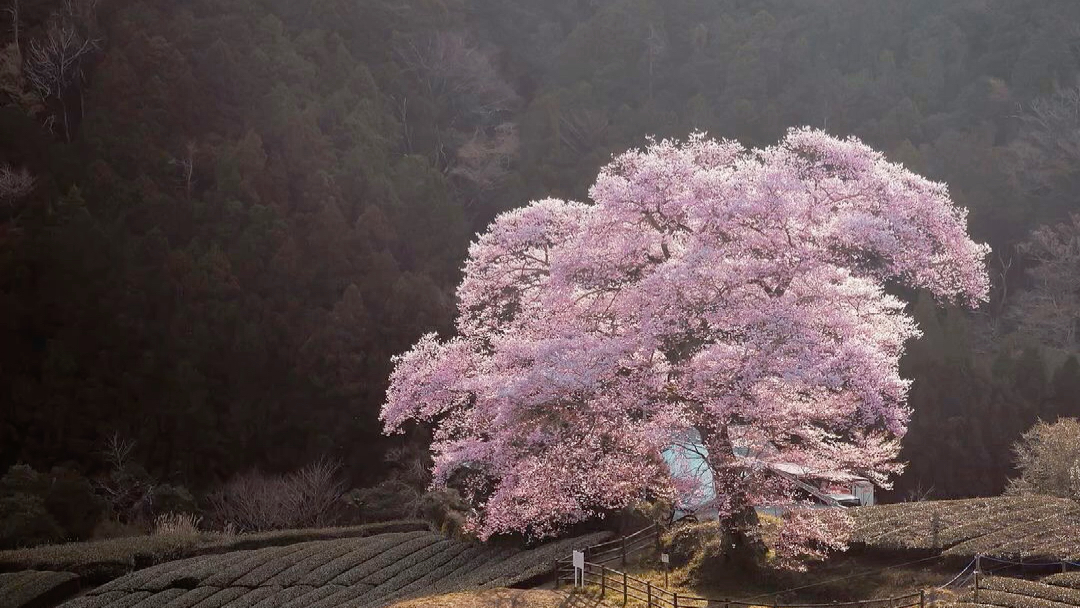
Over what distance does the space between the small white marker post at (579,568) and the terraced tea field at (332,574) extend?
1.35 m

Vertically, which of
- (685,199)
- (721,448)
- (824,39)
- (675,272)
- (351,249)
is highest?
(824,39)

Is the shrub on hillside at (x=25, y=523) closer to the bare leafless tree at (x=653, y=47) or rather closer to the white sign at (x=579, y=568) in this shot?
the white sign at (x=579, y=568)

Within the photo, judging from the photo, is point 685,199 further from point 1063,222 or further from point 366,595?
point 1063,222

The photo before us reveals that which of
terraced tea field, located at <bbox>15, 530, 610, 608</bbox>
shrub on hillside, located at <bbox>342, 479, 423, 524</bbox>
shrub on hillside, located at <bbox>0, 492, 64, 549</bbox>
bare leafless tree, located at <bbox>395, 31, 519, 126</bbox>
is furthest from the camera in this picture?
bare leafless tree, located at <bbox>395, 31, 519, 126</bbox>

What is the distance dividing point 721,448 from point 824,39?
185 ft

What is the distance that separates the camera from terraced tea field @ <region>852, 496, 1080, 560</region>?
22.2 m

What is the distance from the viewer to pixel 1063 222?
6025cm

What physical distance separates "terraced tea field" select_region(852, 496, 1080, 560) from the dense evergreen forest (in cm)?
1886

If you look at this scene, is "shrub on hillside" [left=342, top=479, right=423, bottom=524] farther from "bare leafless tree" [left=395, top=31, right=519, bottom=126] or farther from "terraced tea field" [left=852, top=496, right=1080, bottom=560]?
"bare leafless tree" [left=395, top=31, right=519, bottom=126]

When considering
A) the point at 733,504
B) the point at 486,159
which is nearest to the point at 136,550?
the point at 733,504

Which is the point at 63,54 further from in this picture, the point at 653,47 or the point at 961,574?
the point at 961,574

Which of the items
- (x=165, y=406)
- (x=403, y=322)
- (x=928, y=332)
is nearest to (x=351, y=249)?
(x=403, y=322)

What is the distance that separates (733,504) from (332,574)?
10.7 meters

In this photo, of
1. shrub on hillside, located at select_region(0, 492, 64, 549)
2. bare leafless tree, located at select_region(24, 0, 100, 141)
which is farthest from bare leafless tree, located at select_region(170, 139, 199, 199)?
shrub on hillside, located at select_region(0, 492, 64, 549)
